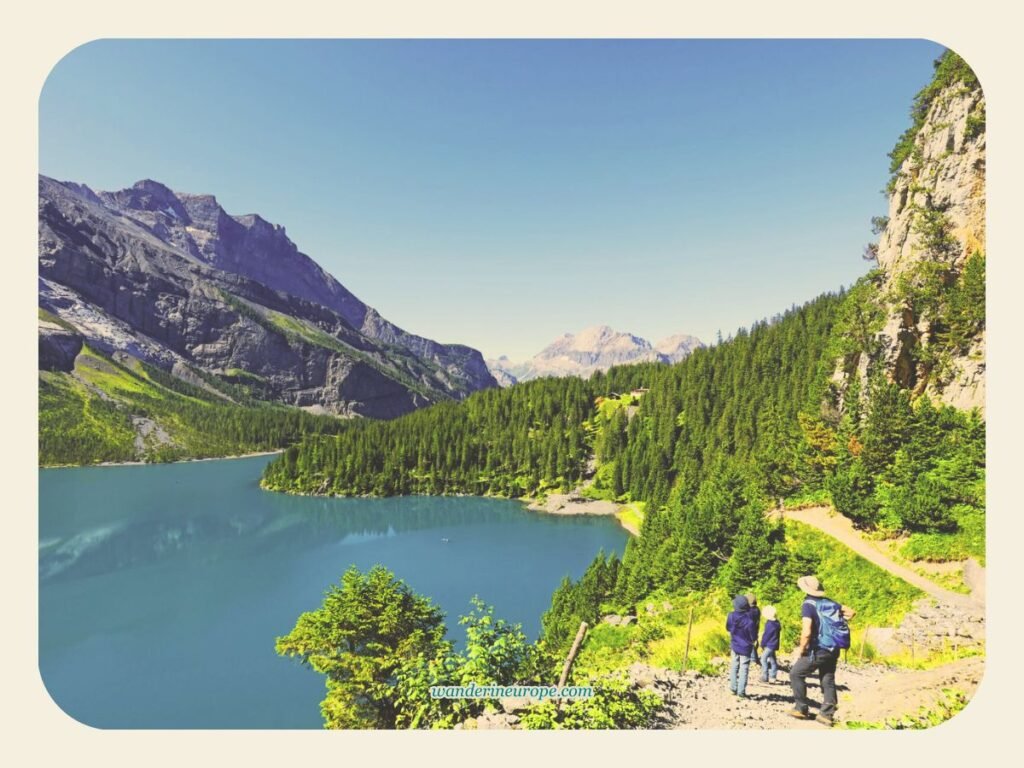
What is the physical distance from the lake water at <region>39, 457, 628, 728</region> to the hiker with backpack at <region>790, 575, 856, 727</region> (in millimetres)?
10543

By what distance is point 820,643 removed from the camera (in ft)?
21.8

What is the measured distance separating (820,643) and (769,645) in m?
1.36

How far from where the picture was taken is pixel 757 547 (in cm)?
1477

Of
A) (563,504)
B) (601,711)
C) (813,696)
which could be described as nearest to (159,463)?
(563,504)

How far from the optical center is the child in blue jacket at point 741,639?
7496 millimetres

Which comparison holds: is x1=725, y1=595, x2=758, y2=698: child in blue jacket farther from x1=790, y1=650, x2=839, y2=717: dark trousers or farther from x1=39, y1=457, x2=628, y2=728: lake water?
x1=39, y1=457, x2=628, y2=728: lake water

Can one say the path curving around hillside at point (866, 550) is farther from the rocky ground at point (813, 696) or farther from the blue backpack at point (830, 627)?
the blue backpack at point (830, 627)

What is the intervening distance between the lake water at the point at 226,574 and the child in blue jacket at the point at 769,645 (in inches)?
400

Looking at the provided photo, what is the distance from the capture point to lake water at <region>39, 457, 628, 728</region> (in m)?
15.9

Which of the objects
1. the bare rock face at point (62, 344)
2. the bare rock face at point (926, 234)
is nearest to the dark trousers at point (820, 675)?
the bare rock face at point (926, 234)

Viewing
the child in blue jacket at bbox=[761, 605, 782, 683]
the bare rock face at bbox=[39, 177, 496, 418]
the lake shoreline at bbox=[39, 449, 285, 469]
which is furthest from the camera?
the bare rock face at bbox=[39, 177, 496, 418]
